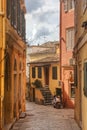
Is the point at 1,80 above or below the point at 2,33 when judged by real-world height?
below

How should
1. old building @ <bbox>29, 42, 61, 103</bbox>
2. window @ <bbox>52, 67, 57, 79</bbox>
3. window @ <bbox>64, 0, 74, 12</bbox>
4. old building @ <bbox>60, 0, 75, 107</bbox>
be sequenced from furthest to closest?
1. old building @ <bbox>29, 42, 61, 103</bbox>
2. window @ <bbox>52, 67, 57, 79</bbox>
3. old building @ <bbox>60, 0, 75, 107</bbox>
4. window @ <bbox>64, 0, 74, 12</bbox>

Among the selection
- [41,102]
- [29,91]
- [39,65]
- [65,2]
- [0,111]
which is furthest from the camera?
[29,91]

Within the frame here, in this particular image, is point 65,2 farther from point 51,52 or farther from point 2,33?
point 2,33

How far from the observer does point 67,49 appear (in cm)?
3156

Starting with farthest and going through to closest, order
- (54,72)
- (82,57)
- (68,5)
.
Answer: (54,72)
(68,5)
(82,57)

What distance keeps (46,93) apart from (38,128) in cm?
2044

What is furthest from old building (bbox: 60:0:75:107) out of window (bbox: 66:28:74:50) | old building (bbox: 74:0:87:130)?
old building (bbox: 74:0:87:130)

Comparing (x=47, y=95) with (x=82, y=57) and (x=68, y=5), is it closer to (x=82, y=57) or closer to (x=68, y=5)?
(x=68, y=5)

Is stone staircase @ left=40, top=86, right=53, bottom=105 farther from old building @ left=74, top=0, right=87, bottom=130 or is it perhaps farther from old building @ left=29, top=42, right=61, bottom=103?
old building @ left=74, top=0, right=87, bottom=130

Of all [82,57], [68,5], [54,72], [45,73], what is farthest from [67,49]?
[82,57]

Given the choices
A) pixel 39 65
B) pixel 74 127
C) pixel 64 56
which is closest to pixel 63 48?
pixel 64 56

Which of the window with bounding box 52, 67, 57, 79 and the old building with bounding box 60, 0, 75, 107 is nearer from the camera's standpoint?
the old building with bounding box 60, 0, 75, 107

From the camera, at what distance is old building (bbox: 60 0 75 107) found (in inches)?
1219

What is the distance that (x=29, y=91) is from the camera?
4416 centimetres
